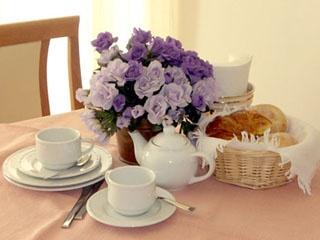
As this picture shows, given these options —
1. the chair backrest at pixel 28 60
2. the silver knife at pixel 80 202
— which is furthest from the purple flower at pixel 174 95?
the chair backrest at pixel 28 60

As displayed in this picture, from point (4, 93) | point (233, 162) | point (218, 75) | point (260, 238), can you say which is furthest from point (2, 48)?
point (260, 238)

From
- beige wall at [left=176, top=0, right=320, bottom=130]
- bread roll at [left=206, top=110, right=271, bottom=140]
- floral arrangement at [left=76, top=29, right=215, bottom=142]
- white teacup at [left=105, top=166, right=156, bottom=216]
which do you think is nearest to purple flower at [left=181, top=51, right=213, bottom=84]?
floral arrangement at [left=76, top=29, right=215, bottom=142]

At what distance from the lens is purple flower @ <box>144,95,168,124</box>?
1.06 metres

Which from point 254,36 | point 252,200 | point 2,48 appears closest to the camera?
point 252,200

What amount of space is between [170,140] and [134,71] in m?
0.14

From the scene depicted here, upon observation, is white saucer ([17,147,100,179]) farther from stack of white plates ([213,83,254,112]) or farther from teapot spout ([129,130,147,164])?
stack of white plates ([213,83,254,112])

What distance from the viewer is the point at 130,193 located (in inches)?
37.5

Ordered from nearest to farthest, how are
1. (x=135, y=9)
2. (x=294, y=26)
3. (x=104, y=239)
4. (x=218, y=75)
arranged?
1. (x=104, y=239)
2. (x=218, y=75)
3. (x=294, y=26)
4. (x=135, y=9)

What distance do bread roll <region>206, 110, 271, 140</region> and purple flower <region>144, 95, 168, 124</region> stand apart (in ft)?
0.46

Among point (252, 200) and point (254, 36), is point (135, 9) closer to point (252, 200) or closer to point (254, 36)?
point (254, 36)

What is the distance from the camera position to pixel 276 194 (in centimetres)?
110

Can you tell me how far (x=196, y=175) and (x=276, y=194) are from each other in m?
0.16

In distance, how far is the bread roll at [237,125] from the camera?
1149mm

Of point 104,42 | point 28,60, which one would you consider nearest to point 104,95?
point 104,42
